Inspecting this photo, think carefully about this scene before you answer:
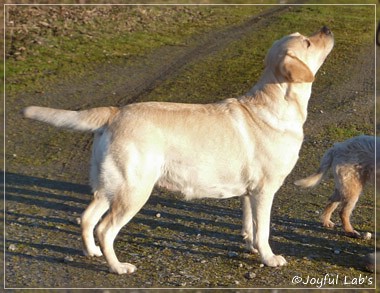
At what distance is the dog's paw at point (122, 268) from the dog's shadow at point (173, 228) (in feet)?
0.43

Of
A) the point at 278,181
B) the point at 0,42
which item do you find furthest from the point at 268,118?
the point at 0,42

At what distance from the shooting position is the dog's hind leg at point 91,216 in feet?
16.7

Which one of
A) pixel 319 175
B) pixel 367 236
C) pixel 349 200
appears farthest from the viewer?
pixel 319 175

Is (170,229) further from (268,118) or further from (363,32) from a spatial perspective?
(363,32)

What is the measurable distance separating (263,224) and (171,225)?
117 centimetres

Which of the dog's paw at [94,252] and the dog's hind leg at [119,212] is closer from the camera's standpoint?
the dog's hind leg at [119,212]

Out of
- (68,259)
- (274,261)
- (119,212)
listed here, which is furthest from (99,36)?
(274,261)

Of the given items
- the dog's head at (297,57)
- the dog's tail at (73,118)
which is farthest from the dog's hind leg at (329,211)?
the dog's tail at (73,118)

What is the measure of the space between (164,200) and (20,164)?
6.97 feet

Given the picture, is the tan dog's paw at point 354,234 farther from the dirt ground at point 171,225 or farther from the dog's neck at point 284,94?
the dog's neck at point 284,94

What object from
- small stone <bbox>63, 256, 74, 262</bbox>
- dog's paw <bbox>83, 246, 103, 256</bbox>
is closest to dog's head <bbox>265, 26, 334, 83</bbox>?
dog's paw <bbox>83, 246, 103, 256</bbox>

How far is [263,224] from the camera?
17.1 ft

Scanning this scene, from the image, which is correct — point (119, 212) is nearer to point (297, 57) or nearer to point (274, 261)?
point (274, 261)

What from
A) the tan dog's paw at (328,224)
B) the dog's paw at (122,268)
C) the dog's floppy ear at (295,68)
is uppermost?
the dog's floppy ear at (295,68)
